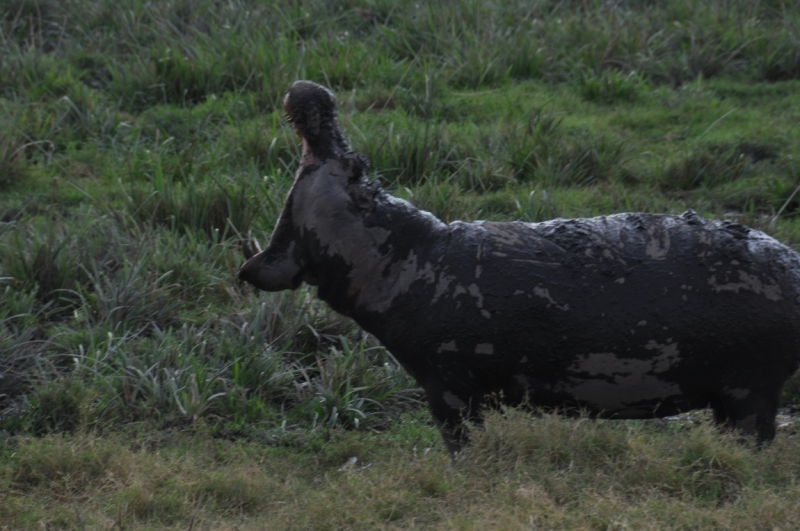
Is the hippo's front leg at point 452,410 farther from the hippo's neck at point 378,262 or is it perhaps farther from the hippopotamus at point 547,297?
the hippo's neck at point 378,262

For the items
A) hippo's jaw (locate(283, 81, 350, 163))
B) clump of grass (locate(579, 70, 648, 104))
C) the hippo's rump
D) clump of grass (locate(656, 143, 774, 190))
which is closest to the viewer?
the hippo's rump

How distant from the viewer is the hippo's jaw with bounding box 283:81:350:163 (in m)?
3.26

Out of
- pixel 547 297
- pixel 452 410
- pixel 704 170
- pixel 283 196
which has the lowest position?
pixel 283 196

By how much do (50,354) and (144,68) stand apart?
3567 mm

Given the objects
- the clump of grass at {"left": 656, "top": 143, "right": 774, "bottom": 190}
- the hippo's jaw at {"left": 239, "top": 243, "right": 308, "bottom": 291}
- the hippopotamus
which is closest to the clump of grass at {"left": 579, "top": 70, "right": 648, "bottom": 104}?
the clump of grass at {"left": 656, "top": 143, "right": 774, "bottom": 190}

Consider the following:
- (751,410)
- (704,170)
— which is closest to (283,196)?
(704,170)

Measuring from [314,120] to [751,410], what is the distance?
1.56 meters

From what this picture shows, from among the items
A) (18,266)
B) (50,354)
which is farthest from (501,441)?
(18,266)

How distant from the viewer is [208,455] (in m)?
3.91

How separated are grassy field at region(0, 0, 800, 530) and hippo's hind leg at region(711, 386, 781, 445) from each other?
0.24 ft

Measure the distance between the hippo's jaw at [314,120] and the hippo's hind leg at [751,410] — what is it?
1378 mm

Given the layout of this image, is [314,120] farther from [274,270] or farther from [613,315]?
[613,315]

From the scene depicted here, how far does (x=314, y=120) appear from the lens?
3.28m

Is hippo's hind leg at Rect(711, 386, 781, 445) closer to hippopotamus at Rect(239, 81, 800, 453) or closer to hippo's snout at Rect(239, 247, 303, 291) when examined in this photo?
hippopotamus at Rect(239, 81, 800, 453)
